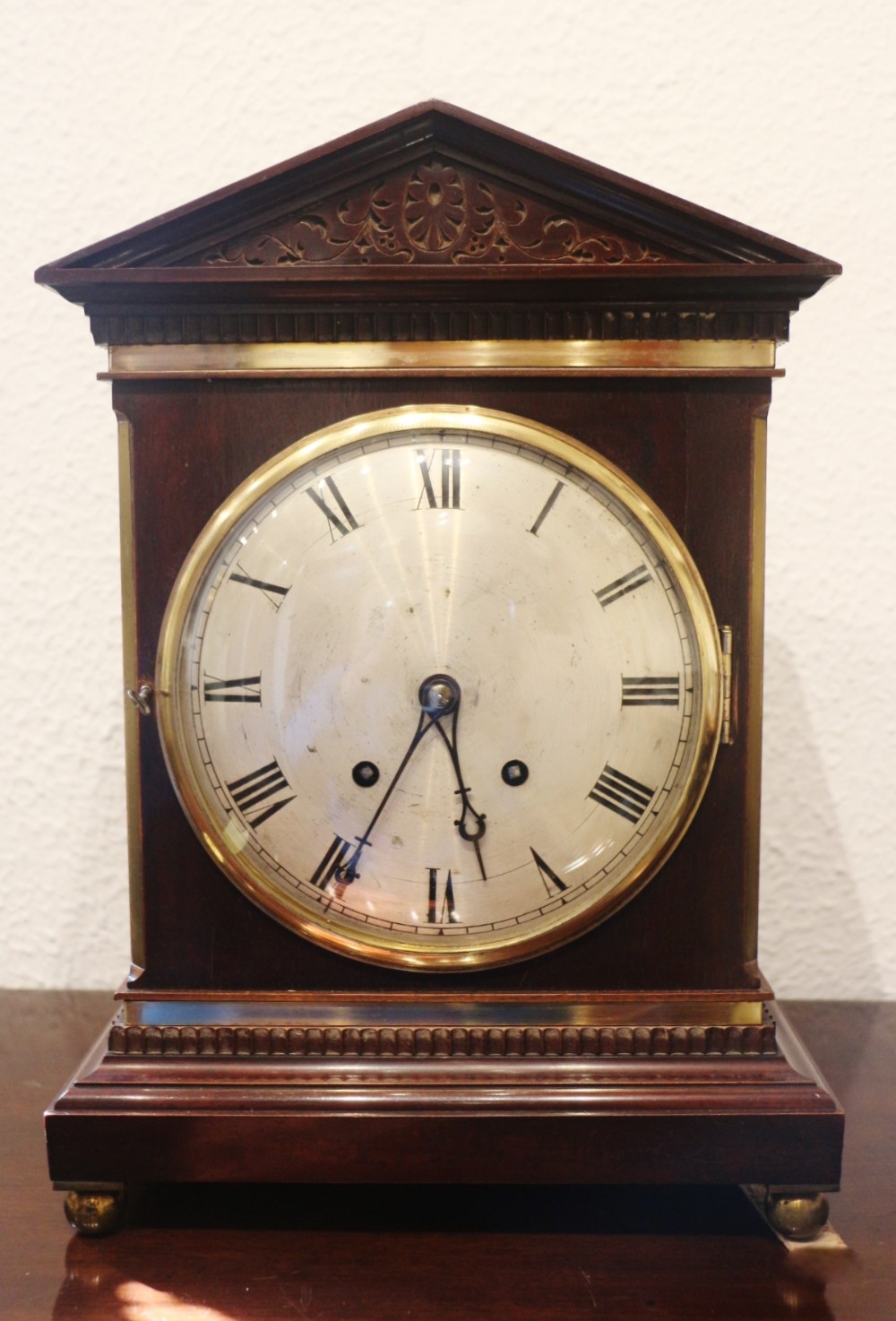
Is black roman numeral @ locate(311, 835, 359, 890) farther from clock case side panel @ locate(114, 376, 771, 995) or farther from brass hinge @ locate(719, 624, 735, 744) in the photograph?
brass hinge @ locate(719, 624, 735, 744)

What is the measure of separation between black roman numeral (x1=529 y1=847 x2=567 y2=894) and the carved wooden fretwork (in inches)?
3.4

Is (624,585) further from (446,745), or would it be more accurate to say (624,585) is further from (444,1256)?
(444,1256)

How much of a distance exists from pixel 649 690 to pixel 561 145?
1.83ft

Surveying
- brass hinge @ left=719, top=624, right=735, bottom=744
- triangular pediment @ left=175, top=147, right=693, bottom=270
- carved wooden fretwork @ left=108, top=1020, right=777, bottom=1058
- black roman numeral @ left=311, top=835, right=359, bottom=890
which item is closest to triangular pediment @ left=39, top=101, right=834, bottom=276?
triangular pediment @ left=175, top=147, right=693, bottom=270

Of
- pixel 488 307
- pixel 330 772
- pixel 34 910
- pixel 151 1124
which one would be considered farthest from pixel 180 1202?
pixel 488 307

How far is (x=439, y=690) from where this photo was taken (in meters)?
0.68

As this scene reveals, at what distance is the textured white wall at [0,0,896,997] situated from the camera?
995 mm

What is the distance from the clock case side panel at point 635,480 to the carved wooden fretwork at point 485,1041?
3 cm

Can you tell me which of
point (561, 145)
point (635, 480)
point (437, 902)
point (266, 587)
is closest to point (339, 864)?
point (437, 902)

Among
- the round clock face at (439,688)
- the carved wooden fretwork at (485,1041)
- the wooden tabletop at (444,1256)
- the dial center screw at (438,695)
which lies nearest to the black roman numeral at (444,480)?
the round clock face at (439,688)

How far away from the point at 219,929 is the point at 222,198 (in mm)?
430

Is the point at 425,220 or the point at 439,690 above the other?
the point at 425,220

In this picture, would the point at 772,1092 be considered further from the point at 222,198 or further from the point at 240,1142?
the point at 222,198

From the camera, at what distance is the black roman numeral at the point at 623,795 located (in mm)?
695
